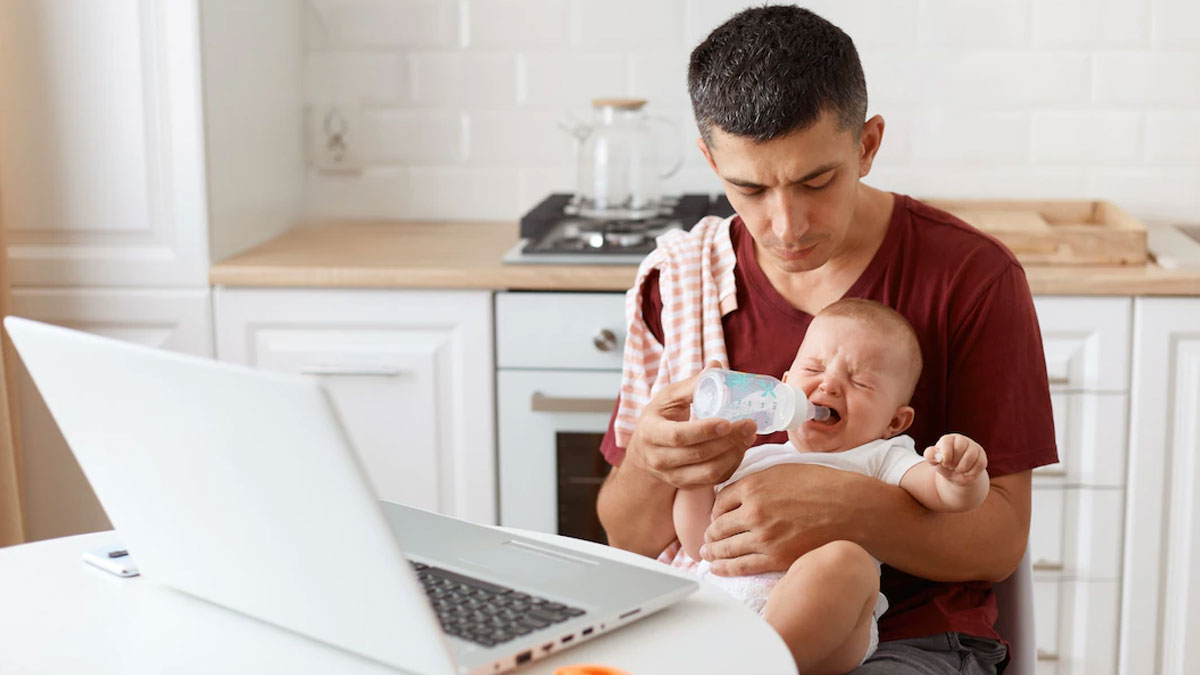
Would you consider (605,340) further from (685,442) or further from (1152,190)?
(1152,190)

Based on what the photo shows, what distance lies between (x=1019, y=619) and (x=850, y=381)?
12.8 inches

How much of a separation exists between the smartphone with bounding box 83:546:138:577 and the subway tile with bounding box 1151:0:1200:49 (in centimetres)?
233

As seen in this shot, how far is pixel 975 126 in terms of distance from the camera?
2.83m

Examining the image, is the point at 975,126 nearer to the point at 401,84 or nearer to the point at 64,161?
the point at 401,84

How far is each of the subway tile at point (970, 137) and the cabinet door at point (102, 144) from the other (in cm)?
148

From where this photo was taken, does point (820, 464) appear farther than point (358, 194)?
No

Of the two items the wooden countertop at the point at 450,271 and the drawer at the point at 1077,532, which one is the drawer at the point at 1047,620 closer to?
the drawer at the point at 1077,532

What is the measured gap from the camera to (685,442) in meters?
1.30

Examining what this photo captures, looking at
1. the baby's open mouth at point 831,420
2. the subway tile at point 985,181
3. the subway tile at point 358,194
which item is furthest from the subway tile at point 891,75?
the baby's open mouth at point 831,420

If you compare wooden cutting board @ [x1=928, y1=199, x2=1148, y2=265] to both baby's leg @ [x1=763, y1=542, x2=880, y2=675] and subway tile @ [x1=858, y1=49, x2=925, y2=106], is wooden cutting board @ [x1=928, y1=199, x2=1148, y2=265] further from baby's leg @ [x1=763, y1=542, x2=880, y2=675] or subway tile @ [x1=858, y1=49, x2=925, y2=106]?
baby's leg @ [x1=763, y1=542, x2=880, y2=675]

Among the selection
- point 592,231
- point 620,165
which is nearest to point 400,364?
point 592,231

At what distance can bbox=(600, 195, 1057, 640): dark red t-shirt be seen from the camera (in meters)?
1.44

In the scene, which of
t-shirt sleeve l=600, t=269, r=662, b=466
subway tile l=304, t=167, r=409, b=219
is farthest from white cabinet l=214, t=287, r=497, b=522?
t-shirt sleeve l=600, t=269, r=662, b=466

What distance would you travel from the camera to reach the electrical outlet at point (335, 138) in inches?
117
